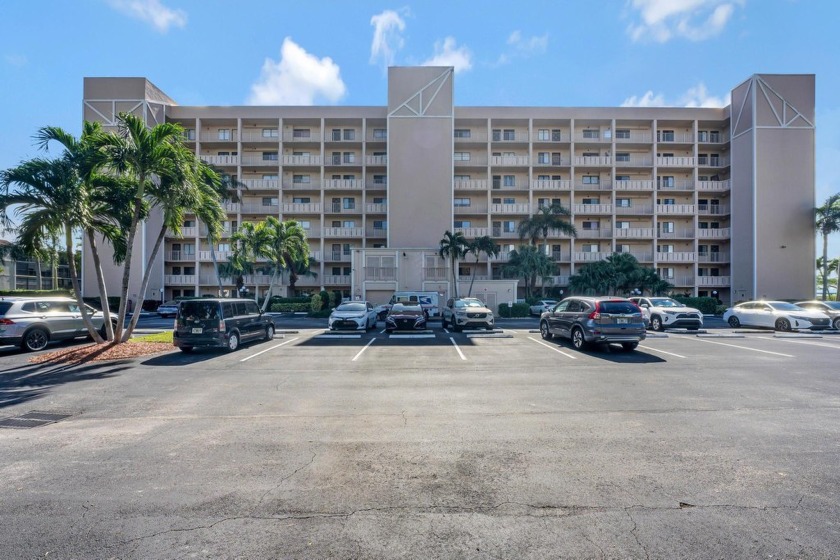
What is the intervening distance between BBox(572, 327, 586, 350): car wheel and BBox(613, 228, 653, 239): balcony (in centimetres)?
3446

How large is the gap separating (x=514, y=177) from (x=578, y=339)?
114 ft

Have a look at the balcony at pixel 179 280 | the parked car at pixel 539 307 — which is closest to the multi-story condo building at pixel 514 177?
the balcony at pixel 179 280

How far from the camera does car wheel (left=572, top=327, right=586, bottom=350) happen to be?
546 inches

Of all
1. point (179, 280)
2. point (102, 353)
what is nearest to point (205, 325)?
point (102, 353)

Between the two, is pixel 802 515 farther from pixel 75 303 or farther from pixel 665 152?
pixel 665 152

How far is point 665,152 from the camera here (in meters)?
46.8

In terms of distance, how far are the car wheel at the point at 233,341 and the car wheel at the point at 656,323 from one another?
18835 millimetres

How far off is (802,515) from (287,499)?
181 inches

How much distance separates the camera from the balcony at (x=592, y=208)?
44750 millimetres

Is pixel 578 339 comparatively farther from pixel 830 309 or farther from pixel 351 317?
pixel 830 309

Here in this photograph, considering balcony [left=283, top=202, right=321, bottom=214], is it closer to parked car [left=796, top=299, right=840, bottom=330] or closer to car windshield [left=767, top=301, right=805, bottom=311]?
car windshield [left=767, top=301, right=805, bottom=311]

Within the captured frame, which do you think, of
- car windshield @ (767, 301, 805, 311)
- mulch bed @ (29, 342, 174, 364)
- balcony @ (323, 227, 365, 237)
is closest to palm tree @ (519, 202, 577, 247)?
balcony @ (323, 227, 365, 237)

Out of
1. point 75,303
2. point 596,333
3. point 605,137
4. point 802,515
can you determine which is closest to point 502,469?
point 802,515

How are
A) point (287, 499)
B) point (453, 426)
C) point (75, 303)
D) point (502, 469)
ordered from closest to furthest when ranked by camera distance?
point (287, 499) < point (502, 469) < point (453, 426) < point (75, 303)
